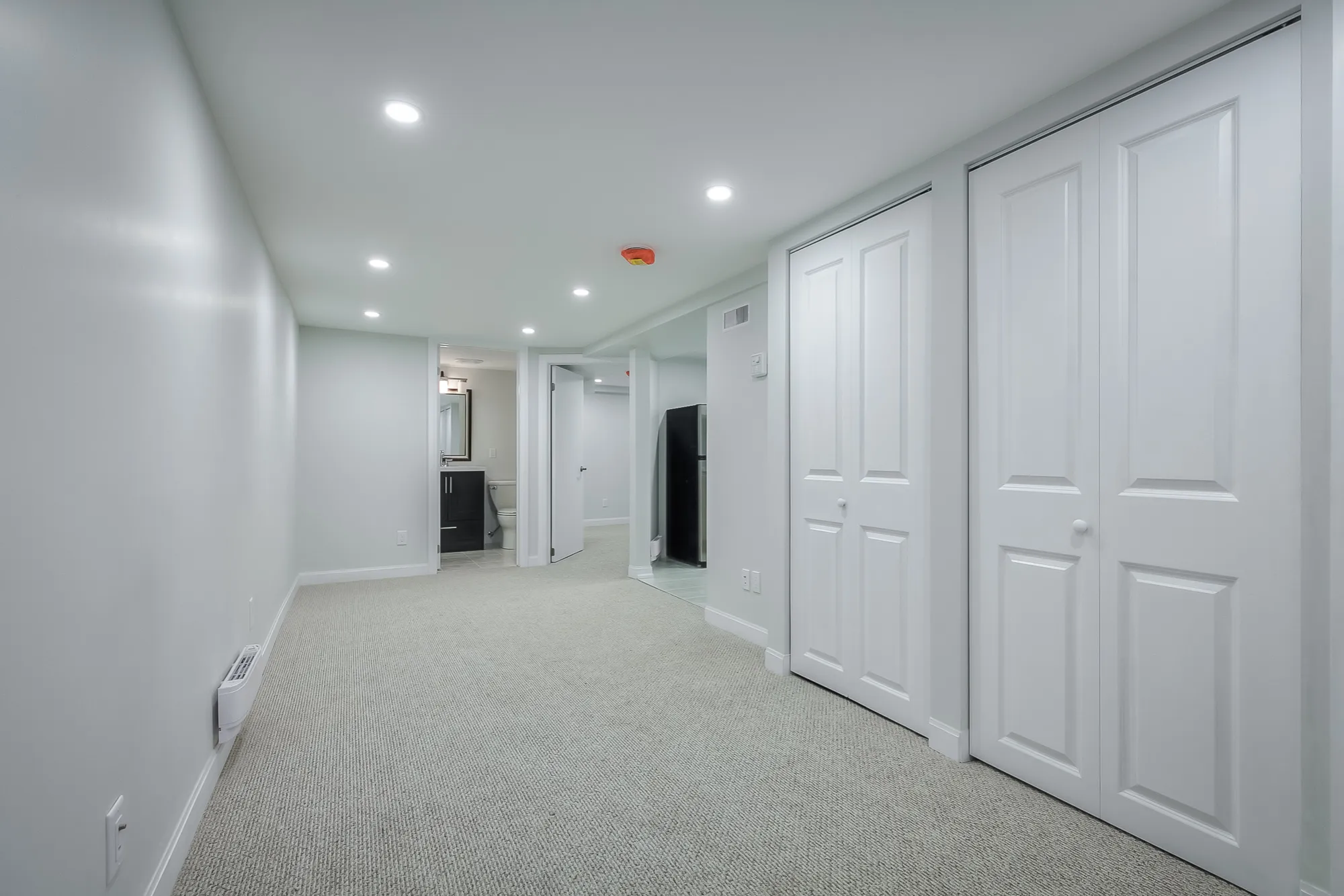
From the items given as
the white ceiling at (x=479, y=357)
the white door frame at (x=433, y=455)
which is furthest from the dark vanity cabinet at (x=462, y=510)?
the white ceiling at (x=479, y=357)

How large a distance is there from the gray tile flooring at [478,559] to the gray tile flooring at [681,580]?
1607 millimetres

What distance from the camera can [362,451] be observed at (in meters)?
5.78

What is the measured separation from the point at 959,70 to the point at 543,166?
152cm

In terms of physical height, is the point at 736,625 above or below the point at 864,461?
below

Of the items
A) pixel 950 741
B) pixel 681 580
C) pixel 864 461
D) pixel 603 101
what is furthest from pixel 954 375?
pixel 681 580

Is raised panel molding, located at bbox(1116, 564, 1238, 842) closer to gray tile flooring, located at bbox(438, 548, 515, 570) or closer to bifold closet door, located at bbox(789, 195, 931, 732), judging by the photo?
bifold closet door, located at bbox(789, 195, 931, 732)

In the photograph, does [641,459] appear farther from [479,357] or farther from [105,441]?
[105,441]

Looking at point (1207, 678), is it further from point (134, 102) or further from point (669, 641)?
point (134, 102)

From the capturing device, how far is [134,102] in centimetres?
146

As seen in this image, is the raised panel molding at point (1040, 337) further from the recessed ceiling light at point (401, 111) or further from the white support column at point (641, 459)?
the white support column at point (641, 459)

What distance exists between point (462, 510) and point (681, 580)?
2.96 meters

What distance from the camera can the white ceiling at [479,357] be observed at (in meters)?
6.59

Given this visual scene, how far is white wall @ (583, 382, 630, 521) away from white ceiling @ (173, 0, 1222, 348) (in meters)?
6.39

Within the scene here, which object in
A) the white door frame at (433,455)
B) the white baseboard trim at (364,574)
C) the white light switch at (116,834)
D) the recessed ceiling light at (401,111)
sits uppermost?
the recessed ceiling light at (401,111)
